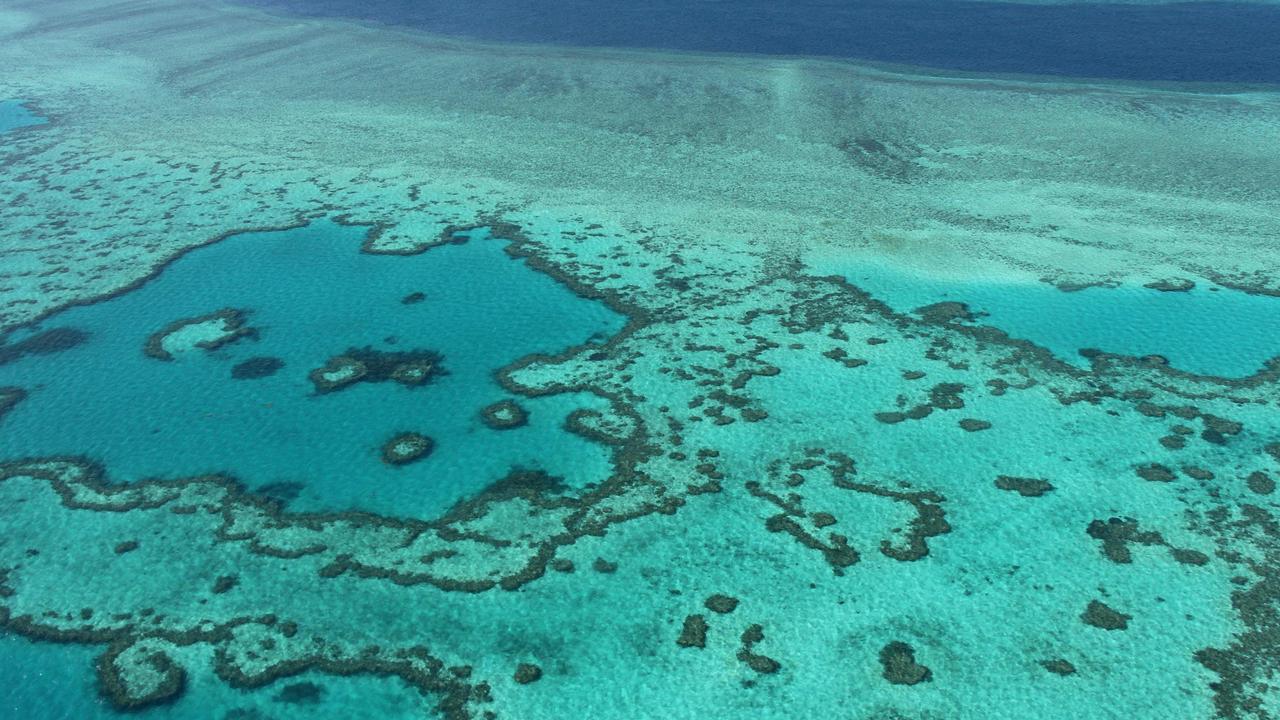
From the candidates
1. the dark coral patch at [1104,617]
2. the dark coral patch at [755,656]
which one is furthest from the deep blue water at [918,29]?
the dark coral patch at [755,656]

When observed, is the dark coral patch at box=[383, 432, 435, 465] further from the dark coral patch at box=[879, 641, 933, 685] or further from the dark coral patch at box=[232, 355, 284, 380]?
the dark coral patch at box=[879, 641, 933, 685]

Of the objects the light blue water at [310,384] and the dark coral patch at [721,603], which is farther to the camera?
the light blue water at [310,384]

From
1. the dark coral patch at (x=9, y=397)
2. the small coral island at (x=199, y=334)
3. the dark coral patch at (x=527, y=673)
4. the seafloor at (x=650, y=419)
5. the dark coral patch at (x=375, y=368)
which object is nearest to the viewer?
the dark coral patch at (x=527, y=673)

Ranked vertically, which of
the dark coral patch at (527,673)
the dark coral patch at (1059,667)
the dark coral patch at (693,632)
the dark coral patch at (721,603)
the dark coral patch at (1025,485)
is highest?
the dark coral patch at (1025,485)

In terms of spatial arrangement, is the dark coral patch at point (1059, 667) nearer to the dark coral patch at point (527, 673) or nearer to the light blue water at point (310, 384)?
the dark coral patch at point (527, 673)

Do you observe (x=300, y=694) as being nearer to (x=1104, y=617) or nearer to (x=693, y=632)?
(x=693, y=632)

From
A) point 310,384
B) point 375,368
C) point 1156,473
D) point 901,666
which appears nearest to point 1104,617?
point 901,666

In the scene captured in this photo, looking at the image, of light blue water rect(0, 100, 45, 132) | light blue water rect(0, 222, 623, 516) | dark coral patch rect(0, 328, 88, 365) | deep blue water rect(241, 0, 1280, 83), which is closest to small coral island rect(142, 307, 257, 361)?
light blue water rect(0, 222, 623, 516)
